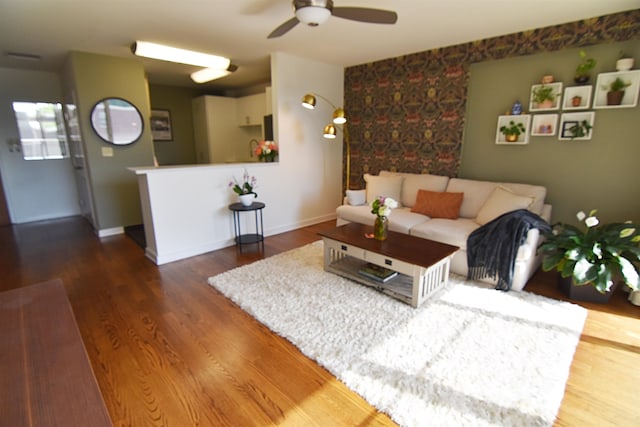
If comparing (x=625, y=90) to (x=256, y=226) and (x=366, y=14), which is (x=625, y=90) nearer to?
(x=366, y=14)

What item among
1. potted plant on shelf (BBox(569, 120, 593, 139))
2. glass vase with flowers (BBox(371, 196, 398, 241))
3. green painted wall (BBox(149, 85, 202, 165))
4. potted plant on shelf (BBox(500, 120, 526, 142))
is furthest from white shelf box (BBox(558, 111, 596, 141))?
green painted wall (BBox(149, 85, 202, 165))

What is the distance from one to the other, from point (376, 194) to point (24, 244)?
4.75 metres

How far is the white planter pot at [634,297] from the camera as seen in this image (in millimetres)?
2594

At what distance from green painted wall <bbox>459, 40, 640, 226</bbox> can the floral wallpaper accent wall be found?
10 centimetres

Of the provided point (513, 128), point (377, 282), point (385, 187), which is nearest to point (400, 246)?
point (377, 282)

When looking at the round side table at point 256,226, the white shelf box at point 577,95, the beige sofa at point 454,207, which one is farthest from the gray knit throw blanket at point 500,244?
the round side table at point 256,226

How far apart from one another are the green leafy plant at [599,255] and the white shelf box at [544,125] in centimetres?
113

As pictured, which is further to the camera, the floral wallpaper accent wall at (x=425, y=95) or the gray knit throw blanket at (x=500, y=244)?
the floral wallpaper accent wall at (x=425, y=95)

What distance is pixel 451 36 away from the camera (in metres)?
3.45

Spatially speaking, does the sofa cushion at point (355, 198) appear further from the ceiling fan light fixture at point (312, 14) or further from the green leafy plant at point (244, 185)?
the ceiling fan light fixture at point (312, 14)

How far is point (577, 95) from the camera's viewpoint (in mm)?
3068

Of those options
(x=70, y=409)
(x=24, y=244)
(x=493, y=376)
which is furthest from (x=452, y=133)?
(x=24, y=244)

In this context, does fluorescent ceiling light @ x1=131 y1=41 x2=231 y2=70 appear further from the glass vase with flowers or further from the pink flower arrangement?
the glass vase with flowers

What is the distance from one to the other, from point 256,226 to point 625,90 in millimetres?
4129
